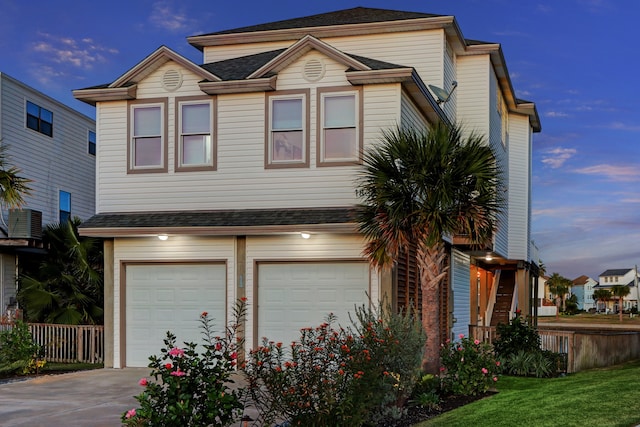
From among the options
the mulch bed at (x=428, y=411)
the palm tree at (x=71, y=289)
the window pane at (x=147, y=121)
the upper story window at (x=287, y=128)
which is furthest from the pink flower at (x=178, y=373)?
the palm tree at (x=71, y=289)

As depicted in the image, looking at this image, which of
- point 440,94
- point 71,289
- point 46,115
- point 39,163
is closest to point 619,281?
point 46,115

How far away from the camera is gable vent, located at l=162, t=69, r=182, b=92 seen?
17.2 metres

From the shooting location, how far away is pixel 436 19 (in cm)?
1998

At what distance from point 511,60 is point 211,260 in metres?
15.1

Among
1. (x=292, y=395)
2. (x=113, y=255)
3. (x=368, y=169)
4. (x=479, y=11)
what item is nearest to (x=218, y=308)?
(x=113, y=255)

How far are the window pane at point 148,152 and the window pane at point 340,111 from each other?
13.3ft

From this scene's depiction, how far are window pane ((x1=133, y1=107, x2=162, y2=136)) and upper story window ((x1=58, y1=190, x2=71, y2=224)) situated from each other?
36.0 ft

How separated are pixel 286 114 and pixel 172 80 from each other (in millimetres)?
2890

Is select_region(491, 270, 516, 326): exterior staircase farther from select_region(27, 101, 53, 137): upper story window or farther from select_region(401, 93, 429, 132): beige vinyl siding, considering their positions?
select_region(27, 101, 53, 137): upper story window

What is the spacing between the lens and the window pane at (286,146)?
16.5m

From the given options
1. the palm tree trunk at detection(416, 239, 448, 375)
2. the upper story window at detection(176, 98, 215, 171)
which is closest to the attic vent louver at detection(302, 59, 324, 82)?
the upper story window at detection(176, 98, 215, 171)

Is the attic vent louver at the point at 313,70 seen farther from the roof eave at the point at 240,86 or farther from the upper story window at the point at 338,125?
the roof eave at the point at 240,86

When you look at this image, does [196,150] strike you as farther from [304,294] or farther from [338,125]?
[304,294]

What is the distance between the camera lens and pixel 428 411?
1162 cm
